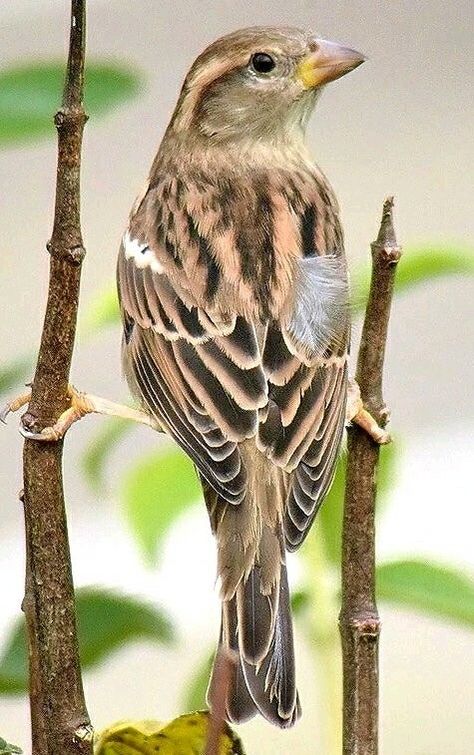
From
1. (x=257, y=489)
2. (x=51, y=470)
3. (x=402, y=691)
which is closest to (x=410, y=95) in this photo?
(x=402, y=691)

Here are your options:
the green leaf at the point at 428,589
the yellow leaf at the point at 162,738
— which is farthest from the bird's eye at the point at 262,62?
the yellow leaf at the point at 162,738

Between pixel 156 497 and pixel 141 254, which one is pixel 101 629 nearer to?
pixel 156 497

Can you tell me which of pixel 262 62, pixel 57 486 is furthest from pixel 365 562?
pixel 262 62

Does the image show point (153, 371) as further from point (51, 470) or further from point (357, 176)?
point (357, 176)

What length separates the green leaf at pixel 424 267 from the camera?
0.91 m

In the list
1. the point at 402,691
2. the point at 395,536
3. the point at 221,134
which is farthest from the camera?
the point at 395,536

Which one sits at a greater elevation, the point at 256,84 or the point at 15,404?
the point at 256,84

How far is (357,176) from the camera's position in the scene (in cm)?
219

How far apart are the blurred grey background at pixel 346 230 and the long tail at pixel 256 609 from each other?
1.15 meters

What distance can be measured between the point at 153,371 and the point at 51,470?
1.21 feet

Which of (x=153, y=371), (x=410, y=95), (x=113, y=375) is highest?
(x=410, y=95)

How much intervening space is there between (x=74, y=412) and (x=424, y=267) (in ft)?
0.97

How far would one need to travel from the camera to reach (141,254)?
3.61ft

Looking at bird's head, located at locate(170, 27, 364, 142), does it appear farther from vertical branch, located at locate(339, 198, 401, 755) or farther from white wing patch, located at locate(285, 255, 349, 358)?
vertical branch, located at locate(339, 198, 401, 755)
